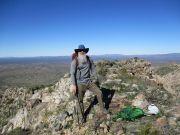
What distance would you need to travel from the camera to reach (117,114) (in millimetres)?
13500

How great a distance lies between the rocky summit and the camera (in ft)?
40.1

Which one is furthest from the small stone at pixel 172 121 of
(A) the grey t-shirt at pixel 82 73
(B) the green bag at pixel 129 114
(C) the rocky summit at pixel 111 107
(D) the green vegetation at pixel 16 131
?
(D) the green vegetation at pixel 16 131

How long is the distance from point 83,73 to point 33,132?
6390 millimetres

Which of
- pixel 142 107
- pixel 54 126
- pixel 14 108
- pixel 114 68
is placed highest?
pixel 114 68

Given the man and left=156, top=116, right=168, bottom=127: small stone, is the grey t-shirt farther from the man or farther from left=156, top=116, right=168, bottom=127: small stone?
left=156, top=116, right=168, bottom=127: small stone

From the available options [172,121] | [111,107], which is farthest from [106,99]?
[172,121]

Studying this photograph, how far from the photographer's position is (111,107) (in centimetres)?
1496

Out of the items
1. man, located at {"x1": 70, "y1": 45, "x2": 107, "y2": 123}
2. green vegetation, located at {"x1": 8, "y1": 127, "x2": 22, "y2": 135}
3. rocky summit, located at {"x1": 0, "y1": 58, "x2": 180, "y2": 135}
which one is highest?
man, located at {"x1": 70, "y1": 45, "x2": 107, "y2": 123}

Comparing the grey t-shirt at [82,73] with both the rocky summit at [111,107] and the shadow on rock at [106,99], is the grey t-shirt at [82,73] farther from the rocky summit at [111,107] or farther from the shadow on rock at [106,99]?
the shadow on rock at [106,99]

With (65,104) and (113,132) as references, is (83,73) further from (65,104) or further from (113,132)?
(65,104)

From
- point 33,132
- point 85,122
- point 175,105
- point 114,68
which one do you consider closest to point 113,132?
point 85,122

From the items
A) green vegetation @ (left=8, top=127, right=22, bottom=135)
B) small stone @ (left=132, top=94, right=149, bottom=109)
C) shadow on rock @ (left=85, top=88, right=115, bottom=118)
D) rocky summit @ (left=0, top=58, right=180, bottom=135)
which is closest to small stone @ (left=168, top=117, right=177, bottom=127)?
rocky summit @ (left=0, top=58, right=180, bottom=135)

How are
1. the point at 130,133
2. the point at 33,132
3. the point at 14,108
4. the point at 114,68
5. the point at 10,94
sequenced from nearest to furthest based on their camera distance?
the point at 130,133, the point at 33,132, the point at 114,68, the point at 14,108, the point at 10,94

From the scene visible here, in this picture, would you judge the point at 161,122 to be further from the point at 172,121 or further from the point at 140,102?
the point at 140,102
